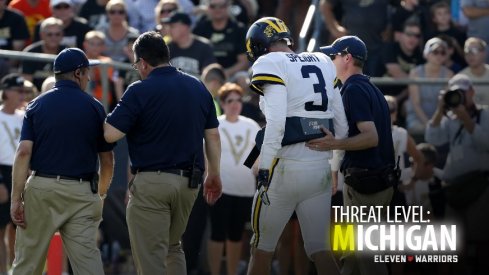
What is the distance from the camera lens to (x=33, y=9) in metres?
15.6

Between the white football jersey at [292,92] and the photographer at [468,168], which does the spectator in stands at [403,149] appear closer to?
the photographer at [468,168]

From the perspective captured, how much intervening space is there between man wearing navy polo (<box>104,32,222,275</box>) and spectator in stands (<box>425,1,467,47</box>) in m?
6.40

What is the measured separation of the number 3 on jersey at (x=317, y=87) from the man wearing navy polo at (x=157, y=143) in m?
0.82

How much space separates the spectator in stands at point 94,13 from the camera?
1514 cm

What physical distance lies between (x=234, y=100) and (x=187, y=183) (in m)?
3.96

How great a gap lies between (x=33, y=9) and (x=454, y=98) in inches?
250

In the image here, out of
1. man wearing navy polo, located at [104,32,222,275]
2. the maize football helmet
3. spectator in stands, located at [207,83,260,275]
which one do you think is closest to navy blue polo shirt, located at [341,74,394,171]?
the maize football helmet

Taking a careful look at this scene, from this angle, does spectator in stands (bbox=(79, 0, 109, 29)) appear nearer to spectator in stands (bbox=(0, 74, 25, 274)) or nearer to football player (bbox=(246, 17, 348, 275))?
spectator in stands (bbox=(0, 74, 25, 274))

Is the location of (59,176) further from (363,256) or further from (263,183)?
(363,256)

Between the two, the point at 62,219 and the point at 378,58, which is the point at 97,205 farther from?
the point at 378,58

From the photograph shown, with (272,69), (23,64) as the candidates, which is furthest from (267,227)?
(23,64)

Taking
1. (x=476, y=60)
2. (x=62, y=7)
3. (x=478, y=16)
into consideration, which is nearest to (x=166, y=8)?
(x=62, y=7)

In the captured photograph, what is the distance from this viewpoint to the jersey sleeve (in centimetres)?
830

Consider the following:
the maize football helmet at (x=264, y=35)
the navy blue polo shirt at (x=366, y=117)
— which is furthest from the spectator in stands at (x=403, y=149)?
the maize football helmet at (x=264, y=35)
